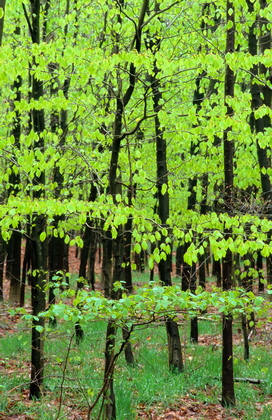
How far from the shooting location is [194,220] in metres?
7.64

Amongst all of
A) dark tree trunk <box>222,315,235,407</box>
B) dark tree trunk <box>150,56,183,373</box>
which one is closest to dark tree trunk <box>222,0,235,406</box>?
dark tree trunk <box>222,315,235,407</box>

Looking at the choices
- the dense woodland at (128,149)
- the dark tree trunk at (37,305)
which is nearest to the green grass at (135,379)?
the dark tree trunk at (37,305)

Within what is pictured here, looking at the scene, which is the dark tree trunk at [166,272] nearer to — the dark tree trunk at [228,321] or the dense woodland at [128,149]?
the dense woodland at [128,149]

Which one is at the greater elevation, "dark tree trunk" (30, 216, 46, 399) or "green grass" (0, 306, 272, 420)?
"dark tree trunk" (30, 216, 46, 399)

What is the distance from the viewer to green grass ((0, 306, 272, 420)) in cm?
637

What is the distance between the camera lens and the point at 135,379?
24.9 feet

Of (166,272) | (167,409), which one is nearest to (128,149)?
(166,272)

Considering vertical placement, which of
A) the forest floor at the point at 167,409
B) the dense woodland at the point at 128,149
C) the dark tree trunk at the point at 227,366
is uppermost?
the dense woodland at the point at 128,149

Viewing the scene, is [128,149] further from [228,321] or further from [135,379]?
[135,379]

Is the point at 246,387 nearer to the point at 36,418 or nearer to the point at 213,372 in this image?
the point at 213,372

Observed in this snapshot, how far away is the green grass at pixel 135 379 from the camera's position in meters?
6.37

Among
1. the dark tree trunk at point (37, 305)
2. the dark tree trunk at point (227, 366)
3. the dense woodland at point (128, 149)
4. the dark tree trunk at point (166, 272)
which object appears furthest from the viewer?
the dark tree trunk at point (166, 272)

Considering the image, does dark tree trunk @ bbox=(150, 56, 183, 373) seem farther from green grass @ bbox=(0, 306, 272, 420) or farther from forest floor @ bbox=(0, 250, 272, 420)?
forest floor @ bbox=(0, 250, 272, 420)

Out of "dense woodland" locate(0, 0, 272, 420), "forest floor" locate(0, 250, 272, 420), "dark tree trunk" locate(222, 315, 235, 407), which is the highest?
"dense woodland" locate(0, 0, 272, 420)
